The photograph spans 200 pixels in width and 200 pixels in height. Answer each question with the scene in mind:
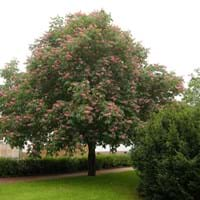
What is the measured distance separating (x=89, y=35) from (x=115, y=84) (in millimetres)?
2307

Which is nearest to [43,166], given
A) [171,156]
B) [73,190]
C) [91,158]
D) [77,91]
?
[91,158]

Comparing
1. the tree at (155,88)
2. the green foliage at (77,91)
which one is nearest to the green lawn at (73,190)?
the green foliage at (77,91)

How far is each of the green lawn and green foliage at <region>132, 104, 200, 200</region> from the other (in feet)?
4.62

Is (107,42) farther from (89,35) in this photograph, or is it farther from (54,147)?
(54,147)

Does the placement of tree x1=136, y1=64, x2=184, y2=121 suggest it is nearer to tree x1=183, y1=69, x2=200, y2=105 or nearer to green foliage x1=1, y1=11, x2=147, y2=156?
green foliage x1=1, y1=11, x2=147, y2=156

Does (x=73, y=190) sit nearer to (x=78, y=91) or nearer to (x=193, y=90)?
(x=78, y=91)

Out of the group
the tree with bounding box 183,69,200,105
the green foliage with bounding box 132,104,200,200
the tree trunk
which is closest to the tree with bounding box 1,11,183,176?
the tree trunk

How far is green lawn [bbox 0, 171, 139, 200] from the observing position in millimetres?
13672

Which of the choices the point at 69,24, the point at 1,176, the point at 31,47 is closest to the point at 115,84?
the point at 69,24

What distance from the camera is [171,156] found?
1235 centimetres

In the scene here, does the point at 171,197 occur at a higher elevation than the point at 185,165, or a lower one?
lower

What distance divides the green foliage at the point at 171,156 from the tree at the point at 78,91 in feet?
7.31

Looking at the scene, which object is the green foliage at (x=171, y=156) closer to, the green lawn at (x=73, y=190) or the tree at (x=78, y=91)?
the green lawn at (x=73, y=190)

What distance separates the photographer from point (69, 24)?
18.1 metres
